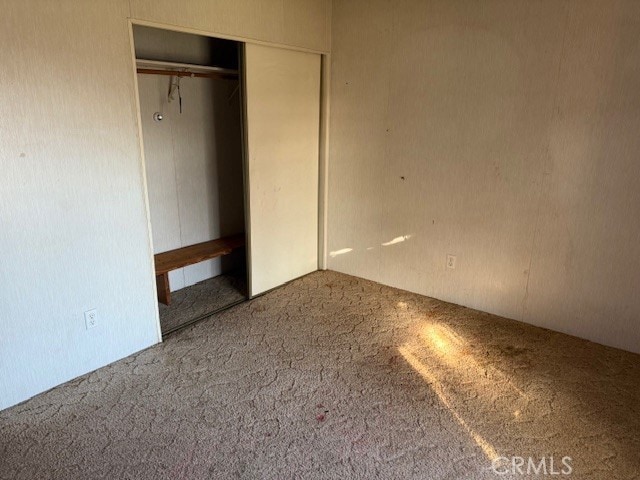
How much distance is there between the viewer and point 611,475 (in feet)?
6.15

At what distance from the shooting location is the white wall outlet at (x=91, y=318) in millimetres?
2545

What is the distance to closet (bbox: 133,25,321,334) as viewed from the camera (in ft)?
10.9

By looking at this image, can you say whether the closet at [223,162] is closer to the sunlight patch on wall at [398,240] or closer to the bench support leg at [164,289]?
the bench support leg at [164,289]

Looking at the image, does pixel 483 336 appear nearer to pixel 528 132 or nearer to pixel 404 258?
pixel 404 258

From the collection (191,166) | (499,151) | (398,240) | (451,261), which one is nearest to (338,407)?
(451,261)

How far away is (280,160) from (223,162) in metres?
0.65

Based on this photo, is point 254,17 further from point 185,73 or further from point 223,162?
point 223,162

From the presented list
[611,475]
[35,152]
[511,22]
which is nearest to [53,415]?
[35,152]

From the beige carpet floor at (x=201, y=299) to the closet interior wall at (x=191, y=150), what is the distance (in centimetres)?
12

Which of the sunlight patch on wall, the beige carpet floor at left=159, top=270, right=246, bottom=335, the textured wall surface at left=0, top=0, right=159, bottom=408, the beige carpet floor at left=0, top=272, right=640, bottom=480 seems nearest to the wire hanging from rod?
the textured wall surface at left=0, top=0, right=159, bottom=408

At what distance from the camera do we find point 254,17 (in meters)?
3.10

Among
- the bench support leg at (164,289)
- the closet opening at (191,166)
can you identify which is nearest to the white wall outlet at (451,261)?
the closet opening at (191,166)

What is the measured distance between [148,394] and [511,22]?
3069 mm

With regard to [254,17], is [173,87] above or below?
below
